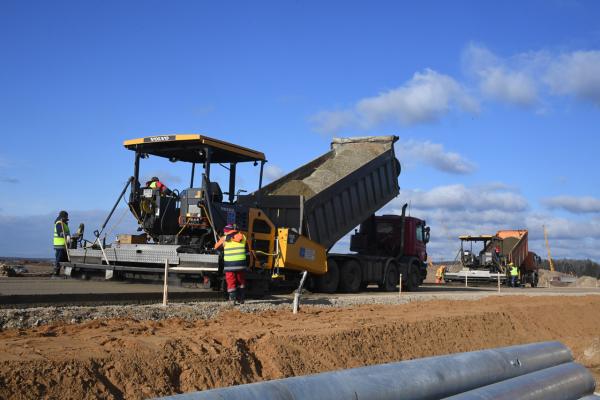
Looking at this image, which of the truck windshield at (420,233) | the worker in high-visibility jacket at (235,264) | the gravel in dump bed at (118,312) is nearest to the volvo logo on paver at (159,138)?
the worker in high-visibility jacket at (235,264)

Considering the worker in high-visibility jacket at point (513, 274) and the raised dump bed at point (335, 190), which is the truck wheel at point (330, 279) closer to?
the raised dump bed at point (335, 190)

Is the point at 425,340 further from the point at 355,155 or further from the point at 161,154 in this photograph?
the point at 355,155

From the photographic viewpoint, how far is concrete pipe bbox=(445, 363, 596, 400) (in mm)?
4297

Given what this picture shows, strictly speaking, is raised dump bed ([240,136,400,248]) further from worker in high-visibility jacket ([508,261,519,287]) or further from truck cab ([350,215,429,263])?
worker in high-visibility jacket ([508,261,519,287])

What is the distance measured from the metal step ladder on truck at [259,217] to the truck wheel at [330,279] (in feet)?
0.09

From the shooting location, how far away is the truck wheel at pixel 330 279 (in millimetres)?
15494

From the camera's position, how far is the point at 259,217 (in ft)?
41.1

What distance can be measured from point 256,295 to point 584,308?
→ 7741mm

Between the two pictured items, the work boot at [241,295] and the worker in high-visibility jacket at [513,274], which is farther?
the worker in high-visibility jacket at [513,274]

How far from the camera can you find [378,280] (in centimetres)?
1814

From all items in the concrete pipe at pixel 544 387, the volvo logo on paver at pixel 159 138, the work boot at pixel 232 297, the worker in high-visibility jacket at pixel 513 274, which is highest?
the volvo logo on paver at pixel 159 138

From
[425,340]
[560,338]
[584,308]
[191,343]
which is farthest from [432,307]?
[191,343]

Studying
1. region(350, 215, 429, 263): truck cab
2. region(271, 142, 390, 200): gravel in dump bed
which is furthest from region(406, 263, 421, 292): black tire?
region(271, 142, 390, 200): gravel in dump bed

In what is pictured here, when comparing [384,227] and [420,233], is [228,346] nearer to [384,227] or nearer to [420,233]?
[384,227]
